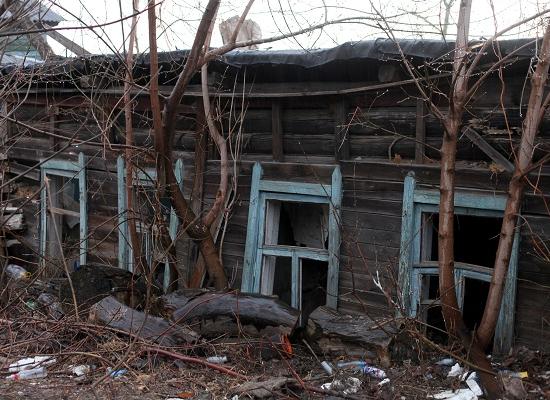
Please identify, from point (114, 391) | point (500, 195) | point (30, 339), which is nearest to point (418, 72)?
point (500, 195)

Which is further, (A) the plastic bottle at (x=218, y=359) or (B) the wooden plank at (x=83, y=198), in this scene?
(B) the wooden plank at (x=83, y=198)

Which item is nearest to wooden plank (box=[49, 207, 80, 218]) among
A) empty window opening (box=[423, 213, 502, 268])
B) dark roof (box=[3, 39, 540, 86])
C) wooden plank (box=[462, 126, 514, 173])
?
dark roof (box=[3, 39, 540, 86])

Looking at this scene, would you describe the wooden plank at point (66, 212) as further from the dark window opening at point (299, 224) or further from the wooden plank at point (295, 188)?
the wooden plank at point (295, 188)

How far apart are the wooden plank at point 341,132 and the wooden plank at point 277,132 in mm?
732

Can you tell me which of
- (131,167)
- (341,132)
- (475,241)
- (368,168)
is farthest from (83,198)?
(475,241)

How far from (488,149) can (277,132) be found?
8.23ft

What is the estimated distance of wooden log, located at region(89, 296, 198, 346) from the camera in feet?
20.7

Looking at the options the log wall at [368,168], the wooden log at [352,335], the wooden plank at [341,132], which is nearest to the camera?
the log wall at [368,168]

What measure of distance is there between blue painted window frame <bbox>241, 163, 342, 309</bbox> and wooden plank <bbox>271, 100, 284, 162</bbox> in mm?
257

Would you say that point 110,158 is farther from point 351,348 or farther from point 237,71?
point 351,348

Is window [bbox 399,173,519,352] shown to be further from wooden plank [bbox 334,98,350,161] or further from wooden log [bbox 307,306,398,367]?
wooden plank [bbox 334,98,350,161]

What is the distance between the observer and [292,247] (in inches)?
297

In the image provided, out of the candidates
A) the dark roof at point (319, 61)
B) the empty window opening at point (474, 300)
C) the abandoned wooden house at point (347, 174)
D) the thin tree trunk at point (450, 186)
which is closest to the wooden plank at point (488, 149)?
the abandoned wooden house at point (347, 174)

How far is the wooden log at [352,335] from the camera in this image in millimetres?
6074
